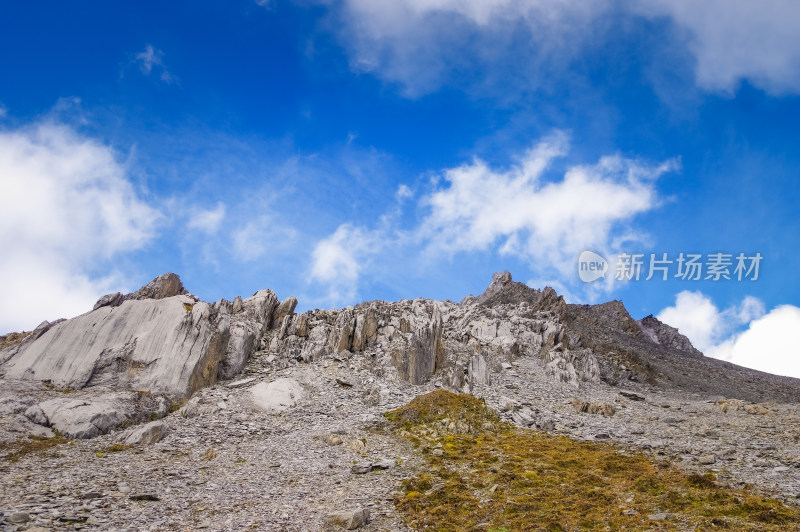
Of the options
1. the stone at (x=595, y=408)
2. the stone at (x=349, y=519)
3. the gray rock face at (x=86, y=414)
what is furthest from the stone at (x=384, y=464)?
the stone at (x=595, y=408)

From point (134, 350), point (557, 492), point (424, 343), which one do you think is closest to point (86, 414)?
point (134, 350)

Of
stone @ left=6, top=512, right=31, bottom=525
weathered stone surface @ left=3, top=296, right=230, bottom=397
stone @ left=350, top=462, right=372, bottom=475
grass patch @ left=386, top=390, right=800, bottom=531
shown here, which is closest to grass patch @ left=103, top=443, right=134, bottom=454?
weathered stone surface @ left=3, top=296, right=230, bottom=397

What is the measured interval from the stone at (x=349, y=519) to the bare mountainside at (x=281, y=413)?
0.23 feet

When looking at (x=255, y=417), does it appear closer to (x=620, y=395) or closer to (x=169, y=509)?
(x=169, y=509)

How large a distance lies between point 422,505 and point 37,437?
26058 millimetres

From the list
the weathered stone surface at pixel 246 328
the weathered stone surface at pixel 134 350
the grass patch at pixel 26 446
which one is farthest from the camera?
the weathered stone surface at pixel 246 328

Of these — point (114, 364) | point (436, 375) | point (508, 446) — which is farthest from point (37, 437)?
point (436, 375)

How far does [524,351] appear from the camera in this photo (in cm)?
7050

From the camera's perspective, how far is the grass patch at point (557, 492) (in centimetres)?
1869

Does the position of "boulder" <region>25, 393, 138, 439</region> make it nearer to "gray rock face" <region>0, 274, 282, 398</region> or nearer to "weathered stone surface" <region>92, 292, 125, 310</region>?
"gray rock face" <region>0, 274, 282, 398</region>

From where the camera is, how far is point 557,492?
23578 millimetres

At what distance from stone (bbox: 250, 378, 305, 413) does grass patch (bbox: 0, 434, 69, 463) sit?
14.2 metres

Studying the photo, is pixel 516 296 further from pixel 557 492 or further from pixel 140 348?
pixel 557 492

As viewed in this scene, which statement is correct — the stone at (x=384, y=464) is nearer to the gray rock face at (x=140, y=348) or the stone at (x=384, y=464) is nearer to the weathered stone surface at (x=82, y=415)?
the weathered stone surface at (x=82, y=415)
